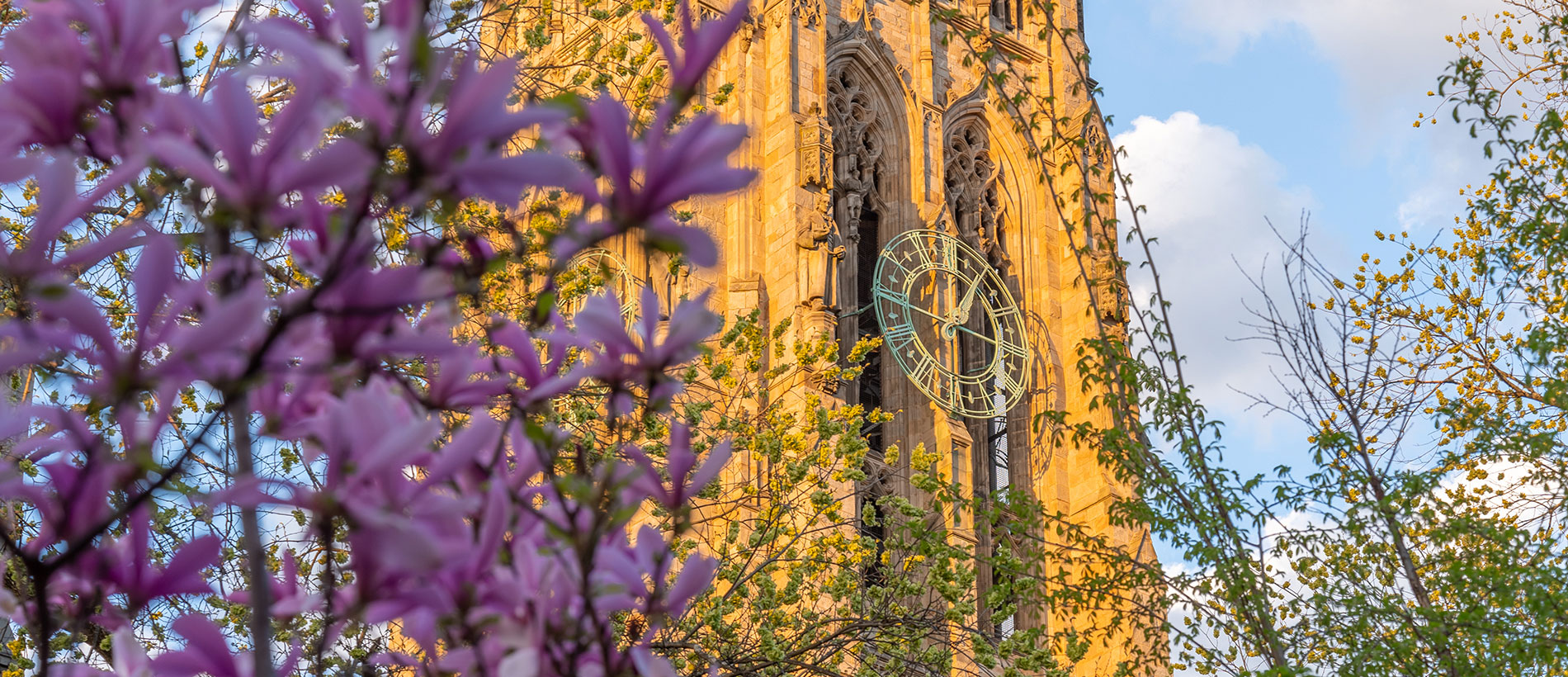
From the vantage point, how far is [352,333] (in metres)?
1.86

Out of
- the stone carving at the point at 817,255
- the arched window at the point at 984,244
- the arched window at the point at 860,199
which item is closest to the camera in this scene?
the stone carving at the point at 817,255

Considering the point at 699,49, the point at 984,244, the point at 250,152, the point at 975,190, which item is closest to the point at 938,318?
the point at 984,244

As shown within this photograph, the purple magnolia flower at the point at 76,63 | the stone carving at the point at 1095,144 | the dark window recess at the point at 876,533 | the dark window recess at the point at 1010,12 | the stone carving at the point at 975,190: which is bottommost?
the purple magnolia flower at the point at 76,63

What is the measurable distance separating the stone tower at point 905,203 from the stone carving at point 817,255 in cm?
3

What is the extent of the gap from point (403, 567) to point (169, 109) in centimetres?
59

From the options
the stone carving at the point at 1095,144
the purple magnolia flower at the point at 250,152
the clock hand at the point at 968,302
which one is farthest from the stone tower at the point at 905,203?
the purple magnolia flower at the point at 250,152

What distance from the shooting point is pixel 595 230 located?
1.78 meters

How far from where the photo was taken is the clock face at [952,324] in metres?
23.3

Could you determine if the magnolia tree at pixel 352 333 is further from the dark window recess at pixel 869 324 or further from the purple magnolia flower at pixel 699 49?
the dark window recess at pixel 869 324

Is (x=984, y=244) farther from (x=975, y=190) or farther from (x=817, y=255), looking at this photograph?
(x=817, y=255)

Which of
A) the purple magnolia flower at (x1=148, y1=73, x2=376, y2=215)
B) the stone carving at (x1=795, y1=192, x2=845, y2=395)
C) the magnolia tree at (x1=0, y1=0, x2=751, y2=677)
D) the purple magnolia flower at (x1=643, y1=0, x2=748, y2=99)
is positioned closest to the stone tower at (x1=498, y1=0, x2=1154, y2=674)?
the stone carving at (x1=795, y1=192, x2=845, y2=395)

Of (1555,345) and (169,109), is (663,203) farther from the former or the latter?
(1555,345)

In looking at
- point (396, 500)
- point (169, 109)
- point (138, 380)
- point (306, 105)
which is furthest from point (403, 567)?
point (169, 109)

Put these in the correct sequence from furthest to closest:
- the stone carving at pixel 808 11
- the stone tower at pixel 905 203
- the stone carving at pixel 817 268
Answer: the stone carving at pixel 808 11
the stone tower at pixel 905 203
the stone carving at pixel 817 268
